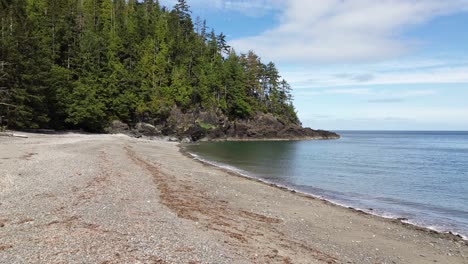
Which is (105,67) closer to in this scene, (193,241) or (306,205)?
(306,205)

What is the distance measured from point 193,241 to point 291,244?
355 cm

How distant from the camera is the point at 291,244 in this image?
11250mm

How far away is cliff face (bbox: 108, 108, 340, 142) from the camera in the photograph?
254 feet

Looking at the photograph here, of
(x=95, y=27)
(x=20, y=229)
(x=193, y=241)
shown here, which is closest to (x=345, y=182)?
(x=193, y=241)

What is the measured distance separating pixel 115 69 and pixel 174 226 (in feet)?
231

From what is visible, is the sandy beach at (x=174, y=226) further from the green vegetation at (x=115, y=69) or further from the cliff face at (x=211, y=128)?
the cliff face at (x=211, y=128)

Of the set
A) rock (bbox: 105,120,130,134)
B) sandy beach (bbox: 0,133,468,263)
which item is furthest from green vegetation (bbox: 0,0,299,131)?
sandy beach (bbox: 0,133,468,263)

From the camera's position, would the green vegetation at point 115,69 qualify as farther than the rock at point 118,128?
No

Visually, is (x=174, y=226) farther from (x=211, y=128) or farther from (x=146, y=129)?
(x=211, y=128)

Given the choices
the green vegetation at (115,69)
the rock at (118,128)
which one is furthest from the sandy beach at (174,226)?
the rock at (118,128)

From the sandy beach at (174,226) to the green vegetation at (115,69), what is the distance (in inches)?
1309

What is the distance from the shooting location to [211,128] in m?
89.1

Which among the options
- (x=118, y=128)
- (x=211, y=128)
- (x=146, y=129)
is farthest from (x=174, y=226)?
(x=211, y=128)

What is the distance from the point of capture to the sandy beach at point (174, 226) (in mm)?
8320
